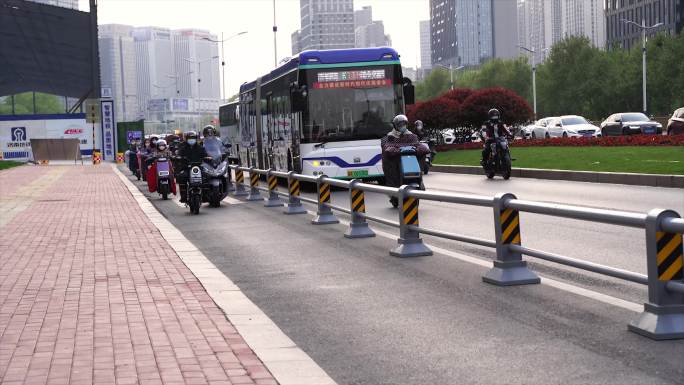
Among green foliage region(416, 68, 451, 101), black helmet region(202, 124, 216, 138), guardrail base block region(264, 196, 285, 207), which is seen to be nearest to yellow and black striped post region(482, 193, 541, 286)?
guardrail base block region(264, 196, 285, 207)

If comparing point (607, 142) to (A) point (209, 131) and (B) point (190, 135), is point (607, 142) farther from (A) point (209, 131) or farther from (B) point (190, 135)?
(B) point (190, 135)

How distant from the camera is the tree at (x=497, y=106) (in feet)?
141

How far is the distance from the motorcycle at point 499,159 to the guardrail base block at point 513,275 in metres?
16.4

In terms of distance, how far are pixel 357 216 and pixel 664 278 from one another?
7.16 metres

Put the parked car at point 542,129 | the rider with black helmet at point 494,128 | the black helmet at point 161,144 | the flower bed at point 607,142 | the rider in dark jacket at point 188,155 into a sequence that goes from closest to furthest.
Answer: the rider in dark jacket at point 188,155
the black helmet at point 161,144
the rider with black helmet at point 494,128
the flower bed at point 607,142
the parked car at point 542,129

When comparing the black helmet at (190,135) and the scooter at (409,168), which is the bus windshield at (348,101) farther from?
the scooter at (409,168)

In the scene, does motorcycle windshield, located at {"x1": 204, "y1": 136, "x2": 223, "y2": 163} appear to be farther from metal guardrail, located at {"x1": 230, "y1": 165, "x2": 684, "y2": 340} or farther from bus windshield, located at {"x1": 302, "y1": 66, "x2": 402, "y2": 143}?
metal guardrail, located at {"x1": 230, "y1": 165, "x2": 684, "y2": 340}

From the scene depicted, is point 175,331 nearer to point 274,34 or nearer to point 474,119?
point 474,119

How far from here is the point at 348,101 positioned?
23625 millimetres

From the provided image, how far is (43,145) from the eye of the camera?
60.3m

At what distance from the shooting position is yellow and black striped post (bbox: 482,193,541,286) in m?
8.30

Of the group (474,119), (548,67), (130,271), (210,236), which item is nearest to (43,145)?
(474,119)

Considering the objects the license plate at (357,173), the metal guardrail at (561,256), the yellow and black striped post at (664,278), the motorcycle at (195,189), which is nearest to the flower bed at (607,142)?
the license plate at (357,173)

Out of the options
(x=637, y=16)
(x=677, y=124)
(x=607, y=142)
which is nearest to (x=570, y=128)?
(x=677, y=124)
